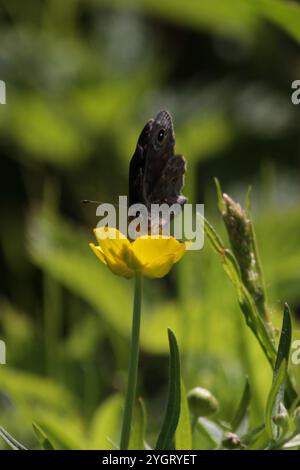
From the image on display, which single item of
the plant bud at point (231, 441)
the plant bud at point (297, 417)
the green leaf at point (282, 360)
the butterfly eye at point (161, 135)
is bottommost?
the plant bud at point (231, 441)

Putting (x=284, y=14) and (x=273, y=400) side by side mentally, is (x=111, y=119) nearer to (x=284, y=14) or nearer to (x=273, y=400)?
(x=284, y=14)

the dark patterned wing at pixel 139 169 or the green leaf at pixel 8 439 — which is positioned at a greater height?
the dark patterned wing at pixel 139 169

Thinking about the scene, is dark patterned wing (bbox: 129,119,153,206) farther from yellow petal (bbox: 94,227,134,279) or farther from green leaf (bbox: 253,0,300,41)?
green leaf (bbox: 253,0,300,41)

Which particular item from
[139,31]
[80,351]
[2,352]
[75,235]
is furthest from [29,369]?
[139,31]

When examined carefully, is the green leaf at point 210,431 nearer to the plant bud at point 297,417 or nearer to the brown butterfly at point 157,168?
the plant bud at point 297,417

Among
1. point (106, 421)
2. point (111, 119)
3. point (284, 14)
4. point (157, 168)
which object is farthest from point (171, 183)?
point (111, 119)

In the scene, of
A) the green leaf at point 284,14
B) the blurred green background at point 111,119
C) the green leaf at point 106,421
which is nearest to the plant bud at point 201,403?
the green leaf at point 106,421
